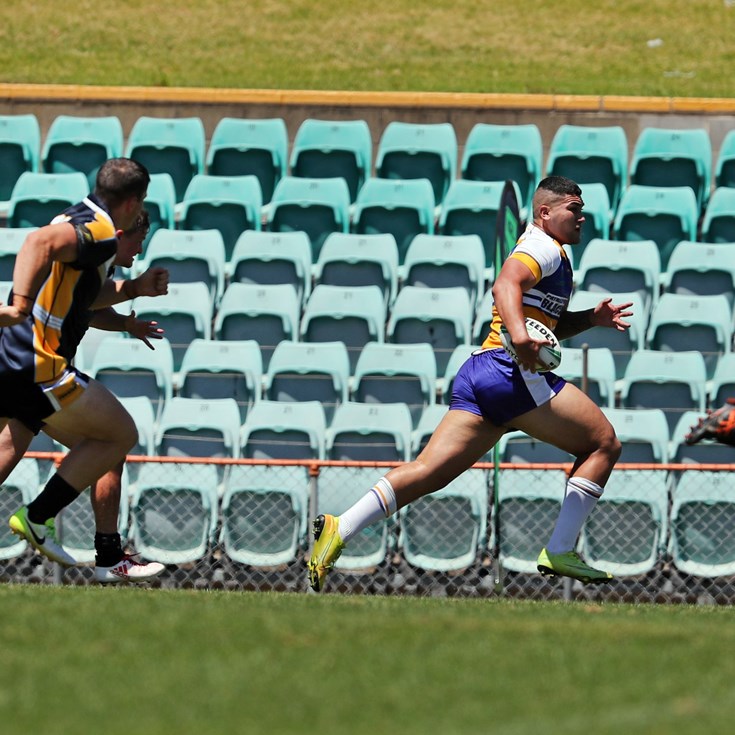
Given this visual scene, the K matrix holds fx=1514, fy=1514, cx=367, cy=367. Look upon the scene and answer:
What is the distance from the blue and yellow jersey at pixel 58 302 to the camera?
7043mm

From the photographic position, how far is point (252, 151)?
15.8 meters

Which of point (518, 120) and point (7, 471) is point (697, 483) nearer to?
point (7, 471)

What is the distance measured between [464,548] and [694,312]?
308cm

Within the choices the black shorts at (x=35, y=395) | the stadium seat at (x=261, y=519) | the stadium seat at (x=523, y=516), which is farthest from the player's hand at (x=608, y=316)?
the stadium seat at (x=261, y=519)

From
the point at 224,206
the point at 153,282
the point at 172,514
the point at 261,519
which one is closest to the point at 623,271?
the point at 224,206

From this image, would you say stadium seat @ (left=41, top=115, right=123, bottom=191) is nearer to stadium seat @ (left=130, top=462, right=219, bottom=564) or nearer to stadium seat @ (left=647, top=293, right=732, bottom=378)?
stadium seat @ (left=130, top=462, right=219, bottom=564)

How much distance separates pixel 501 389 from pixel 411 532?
389 centimetres

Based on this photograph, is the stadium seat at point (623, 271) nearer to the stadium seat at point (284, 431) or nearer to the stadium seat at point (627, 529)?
the stadium seat at point (627, 529)

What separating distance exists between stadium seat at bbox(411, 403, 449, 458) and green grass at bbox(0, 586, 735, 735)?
16.9 feet

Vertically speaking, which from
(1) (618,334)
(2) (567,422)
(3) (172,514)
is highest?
(2) (567,422)

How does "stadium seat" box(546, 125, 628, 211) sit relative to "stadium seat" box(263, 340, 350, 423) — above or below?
above

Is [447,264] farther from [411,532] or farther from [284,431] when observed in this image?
[411,532]

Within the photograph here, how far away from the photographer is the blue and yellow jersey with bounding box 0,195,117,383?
704 cm

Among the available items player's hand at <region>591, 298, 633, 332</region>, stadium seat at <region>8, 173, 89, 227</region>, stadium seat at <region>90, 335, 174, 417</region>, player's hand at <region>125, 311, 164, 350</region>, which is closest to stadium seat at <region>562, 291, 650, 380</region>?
stadium seat at <region>90, 335, 174, 417</region>
